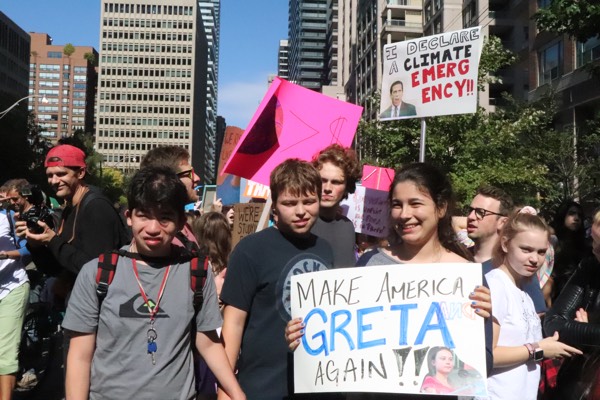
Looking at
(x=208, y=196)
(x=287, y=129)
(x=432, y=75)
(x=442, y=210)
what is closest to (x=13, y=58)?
(x=208, y=196)

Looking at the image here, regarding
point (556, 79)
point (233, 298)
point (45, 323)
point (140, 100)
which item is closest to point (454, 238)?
point (233, 298)

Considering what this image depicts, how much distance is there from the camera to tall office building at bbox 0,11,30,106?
9331 cm

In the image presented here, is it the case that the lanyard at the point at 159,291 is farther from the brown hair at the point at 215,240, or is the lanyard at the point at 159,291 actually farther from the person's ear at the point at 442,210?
the brown hair at the point at 215,240

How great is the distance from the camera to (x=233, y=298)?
2916 mm

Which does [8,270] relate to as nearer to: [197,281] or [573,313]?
[197,281]

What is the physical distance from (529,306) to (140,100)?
519 ft

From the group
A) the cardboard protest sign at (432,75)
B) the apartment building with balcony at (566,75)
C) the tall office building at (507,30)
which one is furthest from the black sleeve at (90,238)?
the tall office building at (507,30)

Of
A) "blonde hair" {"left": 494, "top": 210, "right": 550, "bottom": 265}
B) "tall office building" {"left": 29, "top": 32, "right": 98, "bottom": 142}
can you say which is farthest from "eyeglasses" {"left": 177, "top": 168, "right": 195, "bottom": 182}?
"tall office building" {"left": 29, "top": 32, "right": 98, "bottom": 142}

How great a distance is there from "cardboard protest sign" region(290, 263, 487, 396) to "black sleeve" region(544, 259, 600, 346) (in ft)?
3.95

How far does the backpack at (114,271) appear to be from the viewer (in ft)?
9.14

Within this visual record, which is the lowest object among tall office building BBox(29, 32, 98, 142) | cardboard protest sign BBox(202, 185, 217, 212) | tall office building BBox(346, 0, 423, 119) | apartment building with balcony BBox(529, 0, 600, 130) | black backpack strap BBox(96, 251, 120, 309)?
black backpack strap BBox(96, 251, 120, 309)

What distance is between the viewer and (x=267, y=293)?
9.67 ft

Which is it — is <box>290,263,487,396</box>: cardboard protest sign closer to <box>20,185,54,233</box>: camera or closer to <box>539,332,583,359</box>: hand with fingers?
<box>539,332,583,359</box>: hand with fingers

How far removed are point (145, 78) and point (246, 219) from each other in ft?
518
